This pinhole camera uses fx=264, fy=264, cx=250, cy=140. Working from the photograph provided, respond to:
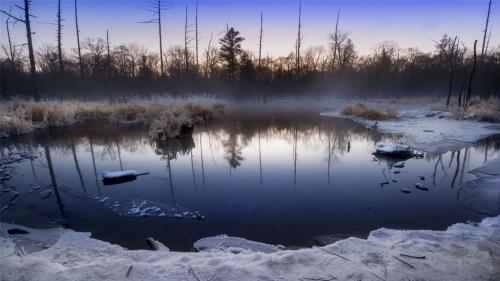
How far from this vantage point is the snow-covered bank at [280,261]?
2.44 metres

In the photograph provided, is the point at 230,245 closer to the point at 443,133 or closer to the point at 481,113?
the point at 443,133

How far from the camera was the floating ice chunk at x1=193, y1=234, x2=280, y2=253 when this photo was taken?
3172 mm

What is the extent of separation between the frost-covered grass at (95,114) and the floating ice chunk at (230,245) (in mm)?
7845

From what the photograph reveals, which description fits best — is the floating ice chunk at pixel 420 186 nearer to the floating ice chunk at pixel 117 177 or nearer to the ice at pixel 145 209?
the ice at pixel 145 209

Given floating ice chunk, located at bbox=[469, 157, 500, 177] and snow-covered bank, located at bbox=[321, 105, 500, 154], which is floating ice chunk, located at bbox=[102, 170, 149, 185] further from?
snow-covered bank, located at bbox=[321, 105, 500, 154]

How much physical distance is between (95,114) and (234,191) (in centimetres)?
1273

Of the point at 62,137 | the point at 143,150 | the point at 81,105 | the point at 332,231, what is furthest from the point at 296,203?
the point at 81,105

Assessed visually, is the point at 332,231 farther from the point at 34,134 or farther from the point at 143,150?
the point at 34,134

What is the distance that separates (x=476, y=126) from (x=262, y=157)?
11.2 metres

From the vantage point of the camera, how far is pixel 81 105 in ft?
49.2

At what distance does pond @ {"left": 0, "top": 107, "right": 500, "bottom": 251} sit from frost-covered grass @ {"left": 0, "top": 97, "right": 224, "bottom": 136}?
1948 mm

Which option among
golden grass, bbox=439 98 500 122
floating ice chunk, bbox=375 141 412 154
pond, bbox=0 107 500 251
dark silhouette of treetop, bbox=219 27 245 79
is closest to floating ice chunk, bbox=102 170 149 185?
pond, bbox=0 107 500 251

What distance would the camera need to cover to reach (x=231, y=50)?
33.3 meters

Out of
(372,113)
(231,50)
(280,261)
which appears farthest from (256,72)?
(280,261)
